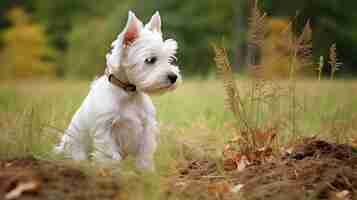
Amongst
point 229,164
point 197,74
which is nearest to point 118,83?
point 229,164

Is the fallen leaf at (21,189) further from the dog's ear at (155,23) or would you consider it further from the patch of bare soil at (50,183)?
the dog's ear at (155,23)

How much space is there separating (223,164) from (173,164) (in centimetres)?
50

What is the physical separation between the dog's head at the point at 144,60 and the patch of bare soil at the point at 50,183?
51.6 inches

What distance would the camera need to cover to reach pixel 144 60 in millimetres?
5348

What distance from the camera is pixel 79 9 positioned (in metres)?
38.0

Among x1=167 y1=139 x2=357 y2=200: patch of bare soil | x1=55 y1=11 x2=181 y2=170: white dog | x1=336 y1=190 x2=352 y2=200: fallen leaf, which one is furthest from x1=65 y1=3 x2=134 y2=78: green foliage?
x1=336 y1=190 x2=352 y2=200: fallen leaf

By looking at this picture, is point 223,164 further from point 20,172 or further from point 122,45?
point 20,172

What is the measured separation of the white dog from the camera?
17.4 ft

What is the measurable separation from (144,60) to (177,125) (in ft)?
7.76

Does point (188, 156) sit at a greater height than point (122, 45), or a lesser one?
lesser

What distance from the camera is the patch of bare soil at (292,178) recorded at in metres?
4.25

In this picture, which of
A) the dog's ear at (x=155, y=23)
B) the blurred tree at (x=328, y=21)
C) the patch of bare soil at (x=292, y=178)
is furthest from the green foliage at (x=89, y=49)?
the patch of bare soil at (x=292, y=178)

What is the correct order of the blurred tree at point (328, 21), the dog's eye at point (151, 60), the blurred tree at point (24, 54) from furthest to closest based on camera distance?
the blurred tree at point (24, 54), the blurred tree at point (328, 21), the dog's eye at point (151, 60)

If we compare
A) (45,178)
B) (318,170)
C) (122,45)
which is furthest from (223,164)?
(45,178)
